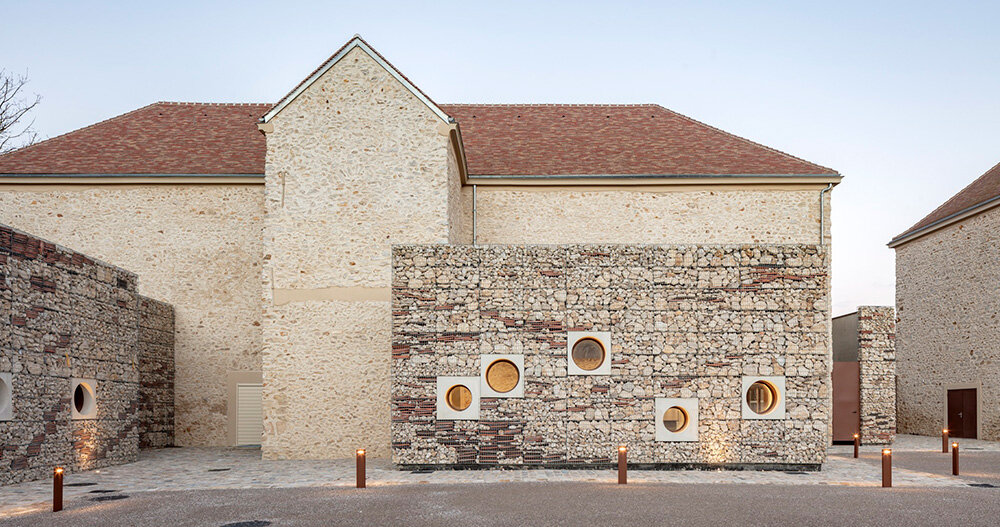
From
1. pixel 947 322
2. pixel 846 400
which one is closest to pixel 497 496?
pixel 846 400

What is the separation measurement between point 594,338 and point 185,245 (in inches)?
472

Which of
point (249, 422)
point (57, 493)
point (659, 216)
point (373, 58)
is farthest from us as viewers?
point (659, 216)

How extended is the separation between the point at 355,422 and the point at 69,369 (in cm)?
575

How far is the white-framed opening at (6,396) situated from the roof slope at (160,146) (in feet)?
29.4

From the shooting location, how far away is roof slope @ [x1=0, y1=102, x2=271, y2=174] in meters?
20.9

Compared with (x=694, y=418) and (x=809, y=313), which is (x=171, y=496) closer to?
(x=694, y=418)

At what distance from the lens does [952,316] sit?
2550 cm

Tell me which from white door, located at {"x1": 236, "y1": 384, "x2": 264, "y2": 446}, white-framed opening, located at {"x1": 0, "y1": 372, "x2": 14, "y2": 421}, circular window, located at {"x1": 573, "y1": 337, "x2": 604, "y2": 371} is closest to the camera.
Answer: white-framed opening, located at {"x1": 0, "y1": 372, "x2": 14, "y2": 421}

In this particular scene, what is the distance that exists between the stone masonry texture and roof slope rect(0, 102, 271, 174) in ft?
15.7

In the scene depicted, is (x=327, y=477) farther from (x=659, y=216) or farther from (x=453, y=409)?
(x=659, y=216)

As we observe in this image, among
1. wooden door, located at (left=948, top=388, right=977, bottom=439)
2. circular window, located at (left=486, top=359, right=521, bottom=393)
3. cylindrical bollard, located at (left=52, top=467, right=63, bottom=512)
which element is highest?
circular window, located at (left=486, top=359, right=521, bottom=393)

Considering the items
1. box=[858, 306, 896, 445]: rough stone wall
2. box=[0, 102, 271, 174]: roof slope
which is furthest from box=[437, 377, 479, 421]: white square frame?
box=[858, 306, 896, 445]: rough stone wall

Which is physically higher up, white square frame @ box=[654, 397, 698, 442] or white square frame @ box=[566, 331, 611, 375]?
white square frame @ box=[566, 331, 611, 375]

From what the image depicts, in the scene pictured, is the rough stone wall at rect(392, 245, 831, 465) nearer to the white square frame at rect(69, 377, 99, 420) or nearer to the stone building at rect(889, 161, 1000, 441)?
the white square frame at rect(69, 377, 99, 420)
